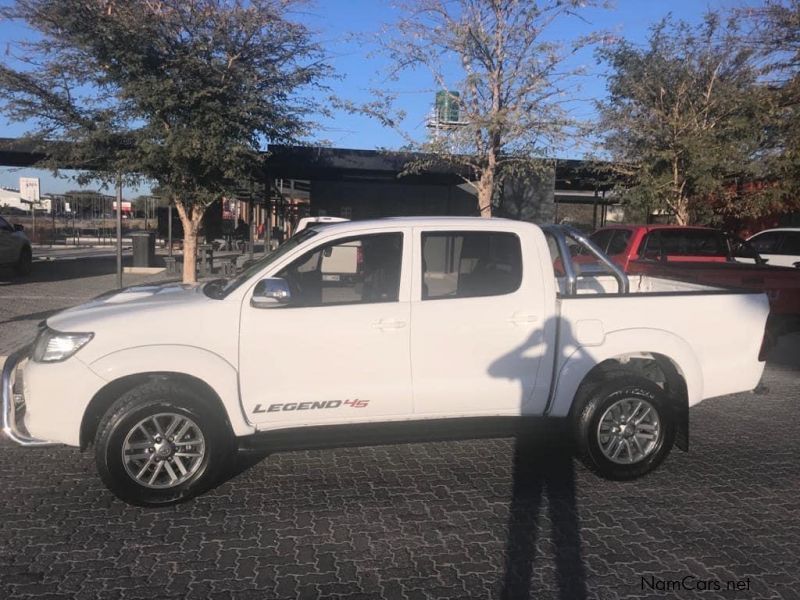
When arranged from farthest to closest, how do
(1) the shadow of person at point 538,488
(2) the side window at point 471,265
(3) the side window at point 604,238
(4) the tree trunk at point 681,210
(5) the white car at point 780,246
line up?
(4) the tree trunk at point 681,210 < (5) the white car at point 780,246 < (3) the side window at point 604,238 < (2) the side window at point 471,265 < (1) the shadow of person at point 538,488

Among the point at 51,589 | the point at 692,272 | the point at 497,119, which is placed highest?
the point at 497,119

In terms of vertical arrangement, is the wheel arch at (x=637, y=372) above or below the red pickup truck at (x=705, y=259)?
below

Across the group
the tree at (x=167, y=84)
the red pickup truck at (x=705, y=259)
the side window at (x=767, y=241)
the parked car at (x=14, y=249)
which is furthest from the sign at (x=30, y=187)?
the side window at (x=767, y=241)

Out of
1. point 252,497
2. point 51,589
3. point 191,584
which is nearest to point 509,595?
point 191,584

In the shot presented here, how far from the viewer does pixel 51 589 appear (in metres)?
3.38

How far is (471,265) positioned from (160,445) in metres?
2.45

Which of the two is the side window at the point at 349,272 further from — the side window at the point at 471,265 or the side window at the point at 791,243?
the side window at the point at 791,243

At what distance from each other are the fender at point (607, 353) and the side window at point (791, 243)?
10.3 m

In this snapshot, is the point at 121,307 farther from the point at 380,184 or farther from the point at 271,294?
the point at 380,184

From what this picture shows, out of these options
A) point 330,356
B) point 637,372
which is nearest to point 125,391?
point 330,356

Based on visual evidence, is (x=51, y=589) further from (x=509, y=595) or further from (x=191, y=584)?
(x=509, y=595)

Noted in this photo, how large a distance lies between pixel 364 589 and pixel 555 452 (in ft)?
8.48

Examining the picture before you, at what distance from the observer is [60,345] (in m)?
4.23

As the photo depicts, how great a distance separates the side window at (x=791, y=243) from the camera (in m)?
13.4
